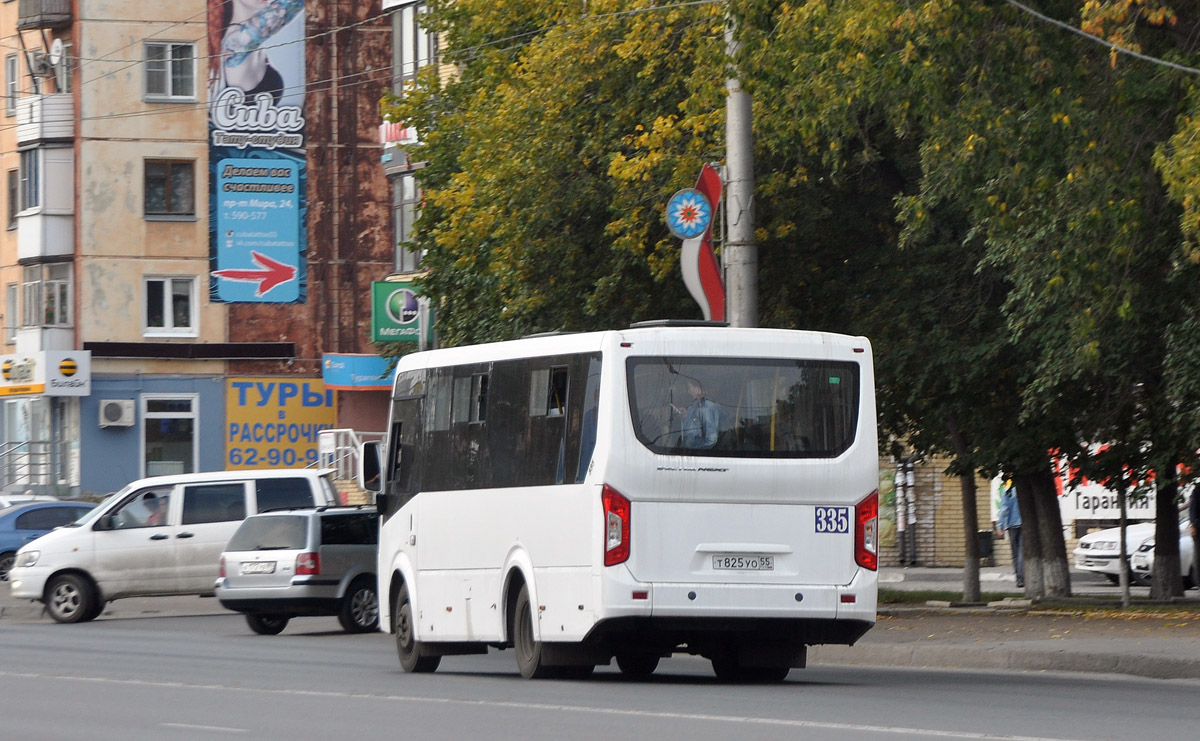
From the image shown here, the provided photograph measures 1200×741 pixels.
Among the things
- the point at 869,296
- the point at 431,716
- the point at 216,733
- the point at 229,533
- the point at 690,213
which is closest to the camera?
the point at 216,733

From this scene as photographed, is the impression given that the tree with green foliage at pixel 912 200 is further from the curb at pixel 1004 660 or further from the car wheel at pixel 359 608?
the car wheel at pixel 359 608

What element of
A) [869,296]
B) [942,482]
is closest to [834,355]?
[869,296]

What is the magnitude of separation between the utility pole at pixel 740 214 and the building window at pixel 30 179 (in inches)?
1476

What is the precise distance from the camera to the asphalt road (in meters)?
11.7

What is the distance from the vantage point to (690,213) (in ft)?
66.7

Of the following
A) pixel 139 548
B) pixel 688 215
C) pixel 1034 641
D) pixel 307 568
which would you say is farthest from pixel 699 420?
pixel 139 548

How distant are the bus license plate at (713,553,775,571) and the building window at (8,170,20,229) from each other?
1747 inches

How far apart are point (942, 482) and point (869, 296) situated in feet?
55.4

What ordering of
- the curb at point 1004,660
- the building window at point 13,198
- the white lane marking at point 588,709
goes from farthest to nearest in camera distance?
the building window at point 13,198
the curb at point 1004,660
the white lane marking at point 588,709

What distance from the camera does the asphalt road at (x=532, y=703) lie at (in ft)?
38.4

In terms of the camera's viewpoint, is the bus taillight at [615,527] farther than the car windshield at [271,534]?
No

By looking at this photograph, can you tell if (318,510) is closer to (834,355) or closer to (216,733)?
(834,355)

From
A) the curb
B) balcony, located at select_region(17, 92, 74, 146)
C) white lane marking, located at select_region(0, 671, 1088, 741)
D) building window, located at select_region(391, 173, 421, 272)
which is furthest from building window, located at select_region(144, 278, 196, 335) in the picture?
the curb

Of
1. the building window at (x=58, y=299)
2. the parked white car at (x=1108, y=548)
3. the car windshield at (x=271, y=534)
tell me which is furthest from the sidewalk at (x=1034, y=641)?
the building window at (x=58, y=299)
